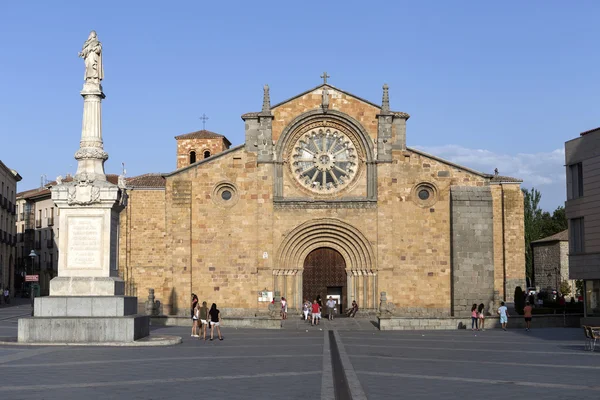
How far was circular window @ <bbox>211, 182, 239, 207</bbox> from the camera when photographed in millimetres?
41188

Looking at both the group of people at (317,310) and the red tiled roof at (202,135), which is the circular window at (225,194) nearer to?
the group of people at (317,310)

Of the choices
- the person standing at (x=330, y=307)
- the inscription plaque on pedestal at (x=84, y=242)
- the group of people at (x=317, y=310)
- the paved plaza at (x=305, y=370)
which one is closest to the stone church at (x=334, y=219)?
the group of people at (x=317, y=310)

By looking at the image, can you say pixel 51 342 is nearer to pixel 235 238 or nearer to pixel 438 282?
pixel 235 238

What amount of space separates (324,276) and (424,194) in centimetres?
619

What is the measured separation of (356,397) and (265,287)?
90.6 feet

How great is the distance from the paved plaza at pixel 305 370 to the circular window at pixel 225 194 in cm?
1490

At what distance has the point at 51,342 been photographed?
21.9 m

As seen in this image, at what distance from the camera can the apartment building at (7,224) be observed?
6362 centimetres

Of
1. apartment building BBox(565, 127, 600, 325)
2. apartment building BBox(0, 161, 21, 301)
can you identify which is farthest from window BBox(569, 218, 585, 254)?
apartment building BBox(0, 161, 21, 301)

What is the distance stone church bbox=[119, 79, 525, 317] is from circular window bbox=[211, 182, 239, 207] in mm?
54

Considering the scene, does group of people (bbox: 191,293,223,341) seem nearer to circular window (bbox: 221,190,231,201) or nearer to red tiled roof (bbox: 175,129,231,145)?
circular window (bbox: 221,190,231,201)

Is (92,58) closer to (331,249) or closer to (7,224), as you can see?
(331,249)

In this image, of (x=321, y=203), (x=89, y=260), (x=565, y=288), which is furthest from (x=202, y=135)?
(x=89, y=260)

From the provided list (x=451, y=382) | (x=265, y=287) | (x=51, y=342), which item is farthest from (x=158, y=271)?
(x=451, y=382)
